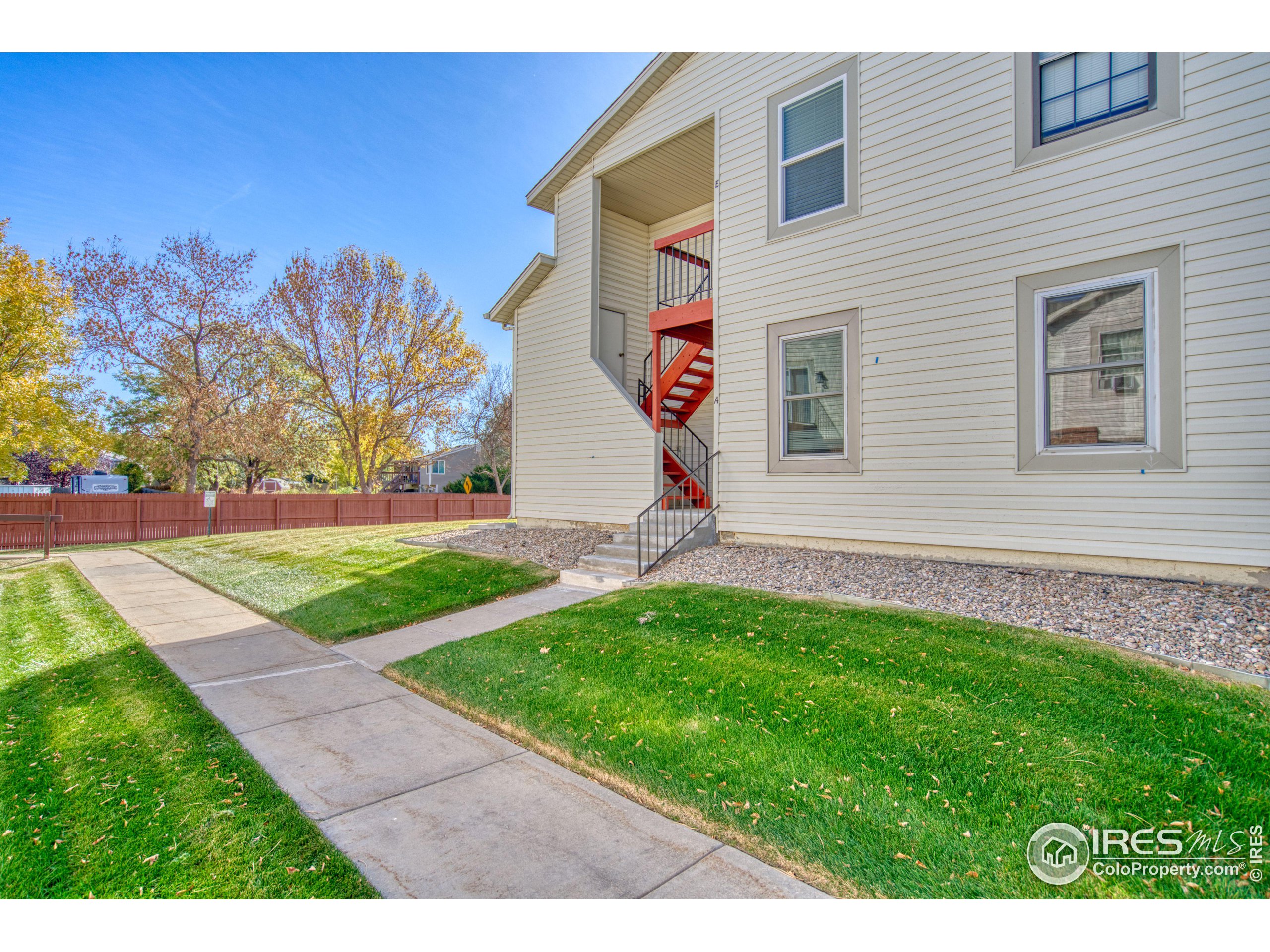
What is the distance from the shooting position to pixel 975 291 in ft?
21.2

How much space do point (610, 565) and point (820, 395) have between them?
11.4ft

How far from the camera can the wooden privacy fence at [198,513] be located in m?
16.9

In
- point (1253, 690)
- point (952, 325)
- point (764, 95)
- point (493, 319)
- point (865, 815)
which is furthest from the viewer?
point (493, 319)

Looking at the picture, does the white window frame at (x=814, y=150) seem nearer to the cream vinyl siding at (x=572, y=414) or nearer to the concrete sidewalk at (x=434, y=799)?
the cream vinyl siding at (x=572, y=414)

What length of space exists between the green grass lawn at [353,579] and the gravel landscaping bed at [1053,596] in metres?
2.35

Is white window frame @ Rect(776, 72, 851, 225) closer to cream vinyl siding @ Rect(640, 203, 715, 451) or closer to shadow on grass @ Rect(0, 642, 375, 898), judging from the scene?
cream vinyl siding @ Rect(640, 203, 715, 451)

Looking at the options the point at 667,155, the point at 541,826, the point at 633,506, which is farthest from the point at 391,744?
the point at 667,155

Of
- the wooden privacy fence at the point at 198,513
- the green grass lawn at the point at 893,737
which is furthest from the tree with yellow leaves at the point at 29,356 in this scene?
the green grass lawn at the point at 893,737

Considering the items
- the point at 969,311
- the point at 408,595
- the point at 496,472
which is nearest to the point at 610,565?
the point at 408,595

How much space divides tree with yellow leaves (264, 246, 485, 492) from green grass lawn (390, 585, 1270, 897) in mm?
22373

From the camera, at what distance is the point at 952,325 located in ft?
21.6

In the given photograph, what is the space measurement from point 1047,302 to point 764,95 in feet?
15.9

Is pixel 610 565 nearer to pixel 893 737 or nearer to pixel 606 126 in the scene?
pixel 893 737

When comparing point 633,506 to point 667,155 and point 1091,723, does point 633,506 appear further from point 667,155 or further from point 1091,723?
point 1091,723
